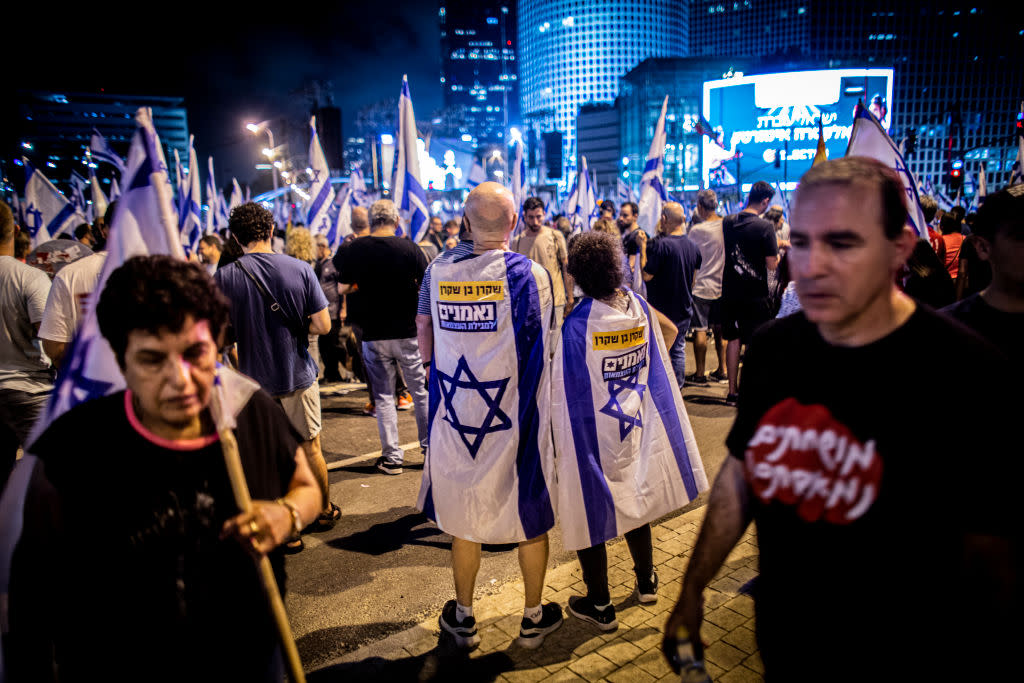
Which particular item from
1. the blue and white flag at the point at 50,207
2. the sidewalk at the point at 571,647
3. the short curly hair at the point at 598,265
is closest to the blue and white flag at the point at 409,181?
the short curly hair at the point at 598,265

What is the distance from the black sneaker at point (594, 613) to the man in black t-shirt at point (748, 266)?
4.42 metres

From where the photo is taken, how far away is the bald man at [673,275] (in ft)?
22.8

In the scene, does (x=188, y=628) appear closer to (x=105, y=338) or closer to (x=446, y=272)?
(x=105, y=338)

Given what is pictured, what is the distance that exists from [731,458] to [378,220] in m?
4.45

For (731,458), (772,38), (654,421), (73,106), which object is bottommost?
(654,421)

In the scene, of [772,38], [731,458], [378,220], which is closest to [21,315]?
[378,220]

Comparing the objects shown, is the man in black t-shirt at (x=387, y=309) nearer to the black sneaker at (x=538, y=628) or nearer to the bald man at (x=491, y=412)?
the bald man at (x=491, y=412)

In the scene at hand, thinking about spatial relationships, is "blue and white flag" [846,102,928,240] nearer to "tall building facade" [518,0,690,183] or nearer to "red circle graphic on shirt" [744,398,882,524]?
"red circle graphic on shirt" [744,398,882,524]

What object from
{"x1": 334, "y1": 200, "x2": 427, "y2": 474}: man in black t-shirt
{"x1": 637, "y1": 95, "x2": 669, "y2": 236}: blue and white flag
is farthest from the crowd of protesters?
{"x1": 637, "y1": 95, "x2": 669, "y2": 236}: blue and white flag

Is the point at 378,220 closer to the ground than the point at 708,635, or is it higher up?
higher up

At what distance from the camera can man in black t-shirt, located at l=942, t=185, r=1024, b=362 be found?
7.75ft

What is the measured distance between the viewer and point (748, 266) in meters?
7.24

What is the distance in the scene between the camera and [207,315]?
168 centimetres

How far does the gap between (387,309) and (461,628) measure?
2.86 m
